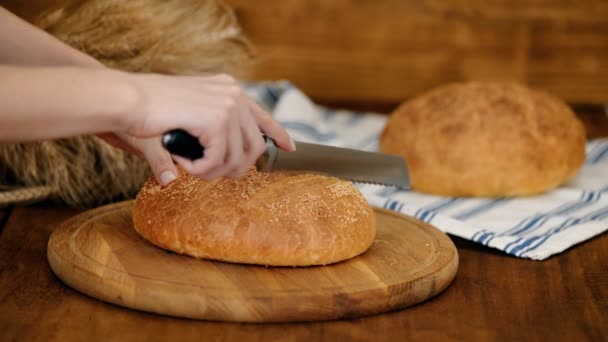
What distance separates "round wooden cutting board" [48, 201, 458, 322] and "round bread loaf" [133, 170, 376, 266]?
20 mm

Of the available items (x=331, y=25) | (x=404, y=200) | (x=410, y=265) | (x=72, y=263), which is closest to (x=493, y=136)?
(x=404, y=200)

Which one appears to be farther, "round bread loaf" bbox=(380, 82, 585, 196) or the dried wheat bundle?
"round bread loaf" bbox=(380, 82, 585, 196)

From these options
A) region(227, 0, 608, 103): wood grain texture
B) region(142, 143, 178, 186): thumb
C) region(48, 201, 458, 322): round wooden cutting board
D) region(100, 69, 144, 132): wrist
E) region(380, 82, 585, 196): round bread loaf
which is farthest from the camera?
region(227, 0, 608, 103): wood grain texture

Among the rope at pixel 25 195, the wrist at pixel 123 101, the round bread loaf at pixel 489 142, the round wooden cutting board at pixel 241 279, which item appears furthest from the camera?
the round bread loaf at pixel 489 142

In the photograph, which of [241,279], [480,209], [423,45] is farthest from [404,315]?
[423,45]

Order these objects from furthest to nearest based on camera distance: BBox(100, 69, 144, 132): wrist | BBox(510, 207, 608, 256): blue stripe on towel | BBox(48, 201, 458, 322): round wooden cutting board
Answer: BBox(510, 207, 608, 256): blue stripe on towel
BBox(48, 201, 458, 322): round wooden cutting board
BBox(100, 69, 144, 132): wrist

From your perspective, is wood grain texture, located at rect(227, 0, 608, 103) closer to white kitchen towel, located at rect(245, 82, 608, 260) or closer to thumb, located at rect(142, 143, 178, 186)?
white kitchen towel, located at rect(245, 82, 608, 260)

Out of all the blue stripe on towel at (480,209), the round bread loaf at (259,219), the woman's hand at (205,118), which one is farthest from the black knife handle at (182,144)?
the blue stripe on towel at (480,209)

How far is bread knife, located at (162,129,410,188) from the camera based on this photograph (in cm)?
119

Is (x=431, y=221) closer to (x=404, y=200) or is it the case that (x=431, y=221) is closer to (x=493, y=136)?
(x=404, y=200)

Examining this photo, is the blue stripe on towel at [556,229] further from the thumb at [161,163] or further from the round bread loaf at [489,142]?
the thumb at [161,163]

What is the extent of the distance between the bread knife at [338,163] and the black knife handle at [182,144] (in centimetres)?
18

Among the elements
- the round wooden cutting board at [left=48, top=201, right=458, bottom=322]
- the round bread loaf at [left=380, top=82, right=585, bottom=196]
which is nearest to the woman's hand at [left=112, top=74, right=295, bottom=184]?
the round wooden cutting board at [left=48, top=201, right=458, bottom=322]

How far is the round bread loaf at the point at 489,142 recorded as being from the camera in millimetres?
1549
